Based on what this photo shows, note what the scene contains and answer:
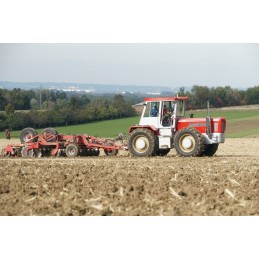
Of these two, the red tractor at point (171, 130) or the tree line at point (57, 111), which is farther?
the tree line at point (57, 111)

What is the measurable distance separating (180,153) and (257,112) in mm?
29007

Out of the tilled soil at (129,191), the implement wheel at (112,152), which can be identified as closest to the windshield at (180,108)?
the implement wheel at (112,152)

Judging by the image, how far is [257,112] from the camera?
45.5m

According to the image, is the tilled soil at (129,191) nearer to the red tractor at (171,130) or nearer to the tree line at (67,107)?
the red tractor at (171,130)

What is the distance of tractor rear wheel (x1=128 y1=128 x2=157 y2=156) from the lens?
18.3 m

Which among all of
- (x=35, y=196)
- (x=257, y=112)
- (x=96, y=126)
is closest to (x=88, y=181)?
(x=35, y=196)

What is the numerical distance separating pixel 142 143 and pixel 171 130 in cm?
111

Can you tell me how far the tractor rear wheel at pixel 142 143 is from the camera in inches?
721

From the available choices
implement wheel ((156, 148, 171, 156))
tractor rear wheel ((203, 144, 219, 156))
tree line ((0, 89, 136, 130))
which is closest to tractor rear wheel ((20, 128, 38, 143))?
implement wheel ((156, 148, 171, 156))

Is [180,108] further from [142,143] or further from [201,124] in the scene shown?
[142,143]

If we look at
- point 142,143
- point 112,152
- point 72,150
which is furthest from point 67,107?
point 142,143

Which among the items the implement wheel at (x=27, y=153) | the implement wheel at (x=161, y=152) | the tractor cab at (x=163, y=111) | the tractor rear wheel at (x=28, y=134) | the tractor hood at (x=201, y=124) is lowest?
the implement wheel at (x=27, y=153)

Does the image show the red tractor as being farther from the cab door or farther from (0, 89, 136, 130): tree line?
(0, 89, 136, 130): tree line

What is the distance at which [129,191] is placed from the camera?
9844mm
